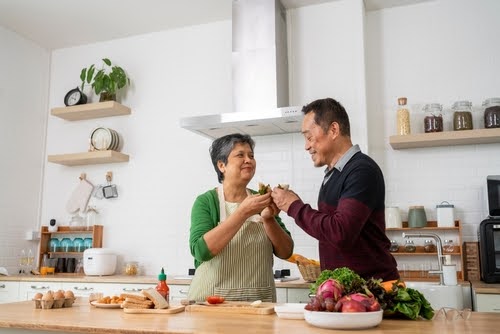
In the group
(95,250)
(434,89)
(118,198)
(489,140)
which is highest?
(434,89)

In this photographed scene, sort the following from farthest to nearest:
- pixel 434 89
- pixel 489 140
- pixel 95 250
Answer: pixel 95 250
pixel 434 89
pixel 489 140

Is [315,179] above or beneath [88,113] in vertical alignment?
beneath

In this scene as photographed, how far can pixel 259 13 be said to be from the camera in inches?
163

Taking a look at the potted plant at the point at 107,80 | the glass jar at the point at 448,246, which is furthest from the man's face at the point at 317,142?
the potted plant at the point at 107,80

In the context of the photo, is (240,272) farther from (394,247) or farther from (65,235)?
(65,235)

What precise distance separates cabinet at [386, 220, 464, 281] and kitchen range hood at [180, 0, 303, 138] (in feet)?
3.79

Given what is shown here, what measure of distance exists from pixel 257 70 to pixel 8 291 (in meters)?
2.74

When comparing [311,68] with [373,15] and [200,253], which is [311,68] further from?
[200,253]

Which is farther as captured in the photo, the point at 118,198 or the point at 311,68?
the point at 118,198

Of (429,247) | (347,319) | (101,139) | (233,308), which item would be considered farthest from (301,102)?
(347,319)

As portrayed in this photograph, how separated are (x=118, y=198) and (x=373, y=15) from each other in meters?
2.80

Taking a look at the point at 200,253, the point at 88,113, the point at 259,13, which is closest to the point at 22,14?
the point at 88,113

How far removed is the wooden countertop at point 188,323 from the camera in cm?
152

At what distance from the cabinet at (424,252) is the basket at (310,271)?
2.47 feet
